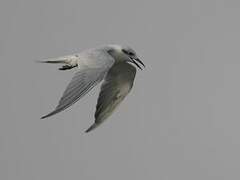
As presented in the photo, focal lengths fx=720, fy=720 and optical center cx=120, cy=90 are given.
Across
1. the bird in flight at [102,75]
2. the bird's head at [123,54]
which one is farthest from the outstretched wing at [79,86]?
the bird's head at [123,54]

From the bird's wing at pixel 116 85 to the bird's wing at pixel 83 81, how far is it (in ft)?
9.21

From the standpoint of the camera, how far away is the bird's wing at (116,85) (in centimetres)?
1444

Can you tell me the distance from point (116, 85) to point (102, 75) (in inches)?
168

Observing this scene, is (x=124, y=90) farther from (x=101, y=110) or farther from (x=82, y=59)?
(x=82, y=59)

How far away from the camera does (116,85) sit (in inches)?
583

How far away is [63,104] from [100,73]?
4.41ft

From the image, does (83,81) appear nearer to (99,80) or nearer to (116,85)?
(99,80)

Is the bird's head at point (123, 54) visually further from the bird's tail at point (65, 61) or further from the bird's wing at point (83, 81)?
the bird's wing at point (83, 81)

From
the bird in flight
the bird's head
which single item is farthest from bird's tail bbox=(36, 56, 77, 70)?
the bird's head

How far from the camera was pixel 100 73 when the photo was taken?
34.9ft

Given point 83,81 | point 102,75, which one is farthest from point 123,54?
point 83,81

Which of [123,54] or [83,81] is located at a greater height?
[123,54]

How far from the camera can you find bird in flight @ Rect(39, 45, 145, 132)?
9.90 m

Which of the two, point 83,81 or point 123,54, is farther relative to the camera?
point 123,54
